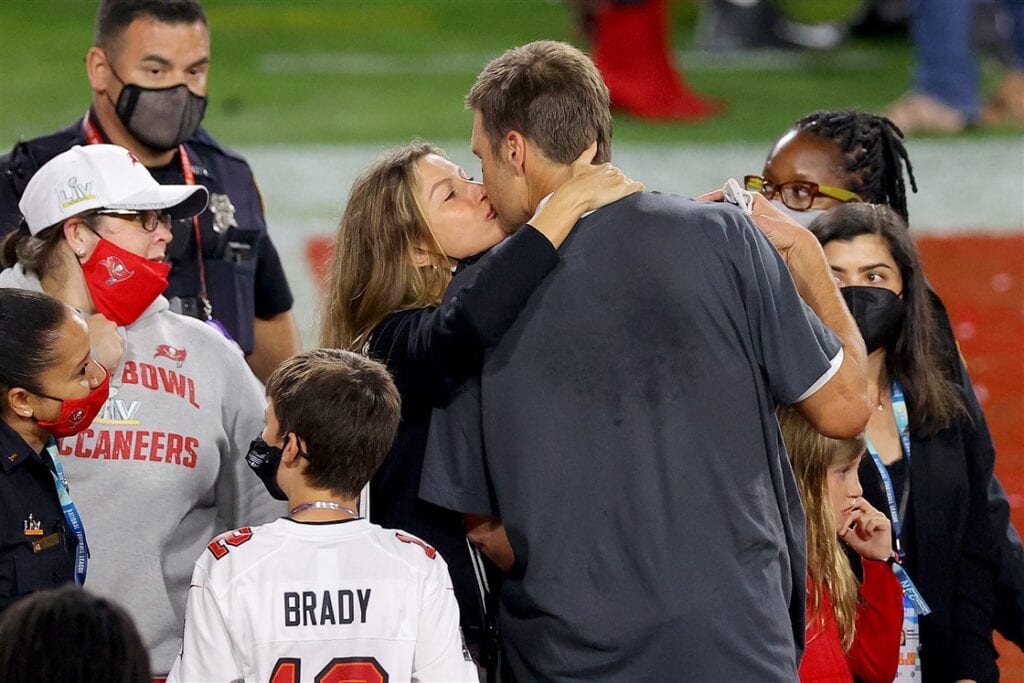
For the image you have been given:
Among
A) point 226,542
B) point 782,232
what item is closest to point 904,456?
point 782,232

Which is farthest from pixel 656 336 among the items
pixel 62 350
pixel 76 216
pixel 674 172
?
pixel 674 172

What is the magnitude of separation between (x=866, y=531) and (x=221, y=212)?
223 centimetres

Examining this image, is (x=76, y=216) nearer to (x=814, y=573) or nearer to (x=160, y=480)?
(x=160, y=480)

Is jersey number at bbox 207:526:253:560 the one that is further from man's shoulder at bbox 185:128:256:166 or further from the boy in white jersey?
man's shoulder at bbox 185:128:256:166

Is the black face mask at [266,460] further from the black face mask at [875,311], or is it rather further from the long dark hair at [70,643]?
the black face mask at [875,311]

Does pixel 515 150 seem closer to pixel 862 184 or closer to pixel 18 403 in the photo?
pixel 18 403

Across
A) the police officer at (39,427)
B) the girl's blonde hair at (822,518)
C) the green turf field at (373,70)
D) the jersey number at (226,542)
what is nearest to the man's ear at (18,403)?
the police officer at (39,427)

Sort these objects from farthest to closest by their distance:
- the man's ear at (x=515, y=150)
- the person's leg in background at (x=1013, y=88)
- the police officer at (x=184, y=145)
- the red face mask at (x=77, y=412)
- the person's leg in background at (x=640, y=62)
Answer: the person's leg in background at (x=640, y=62), the person's leg in background at (x=1013, y=88), the police officer at (x=184, y=145), the red face mask at (x=77, y=412), the man's ear at (x=515, y=150)

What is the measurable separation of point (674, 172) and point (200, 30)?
23.3 feet

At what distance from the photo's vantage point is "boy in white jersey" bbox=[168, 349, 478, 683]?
3.14 metres

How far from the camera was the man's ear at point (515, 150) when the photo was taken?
128 inches

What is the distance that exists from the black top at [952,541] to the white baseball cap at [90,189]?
1.92 metres

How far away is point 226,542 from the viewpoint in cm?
322

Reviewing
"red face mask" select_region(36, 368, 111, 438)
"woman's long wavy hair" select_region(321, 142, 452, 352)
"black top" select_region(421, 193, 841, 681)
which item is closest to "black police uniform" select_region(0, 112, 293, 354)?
"woman's long wavy hair" select_region(321, 142, 452, 352)
